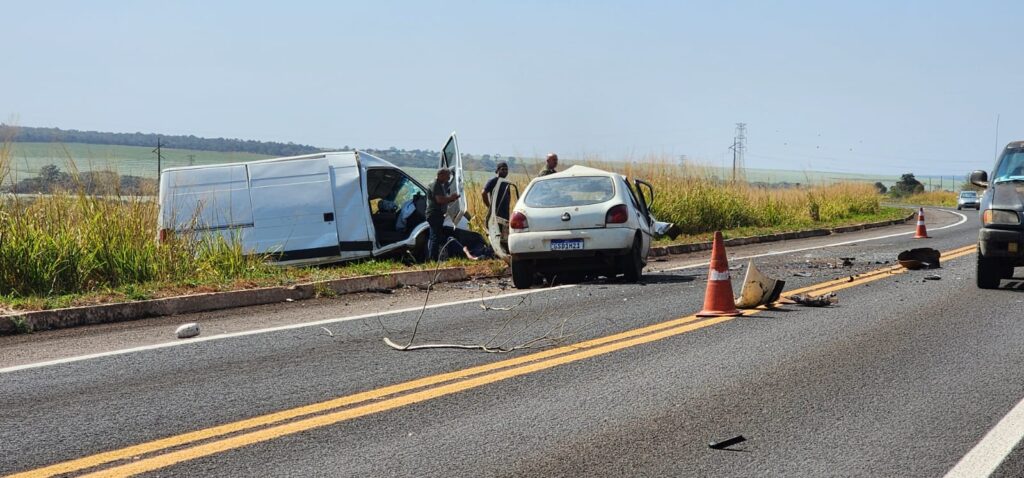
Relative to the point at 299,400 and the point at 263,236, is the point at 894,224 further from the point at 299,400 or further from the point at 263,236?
the point at 299,400

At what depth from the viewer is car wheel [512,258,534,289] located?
14.2 m

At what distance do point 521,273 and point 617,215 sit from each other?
1441mm

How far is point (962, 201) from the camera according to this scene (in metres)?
Answer: 71.4

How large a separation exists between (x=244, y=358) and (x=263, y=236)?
8.17m

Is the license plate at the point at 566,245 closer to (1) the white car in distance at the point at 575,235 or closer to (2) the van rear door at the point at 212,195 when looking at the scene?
(1) the white car in distance at the point at 575,235

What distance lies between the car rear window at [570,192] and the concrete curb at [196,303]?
5.50 feet

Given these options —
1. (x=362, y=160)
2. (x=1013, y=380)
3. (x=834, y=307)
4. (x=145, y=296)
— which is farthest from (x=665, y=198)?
(x=1013, y=380)

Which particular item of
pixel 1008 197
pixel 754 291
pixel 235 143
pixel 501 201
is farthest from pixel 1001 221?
pixel 235 143

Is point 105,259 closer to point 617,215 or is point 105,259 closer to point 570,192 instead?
point 570,192

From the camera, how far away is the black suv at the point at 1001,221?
12.7 m

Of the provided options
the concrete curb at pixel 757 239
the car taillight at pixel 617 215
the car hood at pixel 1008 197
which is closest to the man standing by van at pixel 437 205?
the car taillight at pixel 617 215

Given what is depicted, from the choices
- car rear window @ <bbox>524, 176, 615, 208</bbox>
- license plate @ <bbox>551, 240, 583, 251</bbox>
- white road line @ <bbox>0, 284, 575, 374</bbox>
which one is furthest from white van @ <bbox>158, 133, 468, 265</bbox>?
white road line @ <bbox>0, 284, 575, 374</bbox>

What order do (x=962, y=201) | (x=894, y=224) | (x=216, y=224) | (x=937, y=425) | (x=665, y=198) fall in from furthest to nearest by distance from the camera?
(x=962, y=201) < (x=894, y=224) < (x=665, y=198) < (x=216, y=224) < (x=937, y=425)

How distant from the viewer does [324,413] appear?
6219mm
